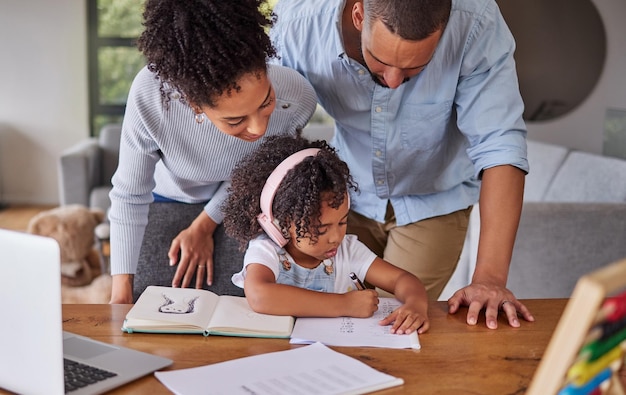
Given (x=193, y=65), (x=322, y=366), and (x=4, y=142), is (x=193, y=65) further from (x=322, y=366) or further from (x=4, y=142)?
(x=4, y=142)

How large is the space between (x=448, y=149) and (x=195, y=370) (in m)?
1.05

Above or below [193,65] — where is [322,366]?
below

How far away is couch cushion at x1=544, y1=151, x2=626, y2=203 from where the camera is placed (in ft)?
13.5

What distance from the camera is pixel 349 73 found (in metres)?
1.91

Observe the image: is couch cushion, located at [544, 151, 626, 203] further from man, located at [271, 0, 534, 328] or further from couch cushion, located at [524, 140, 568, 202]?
man, located at [271, 0, 534, 328]

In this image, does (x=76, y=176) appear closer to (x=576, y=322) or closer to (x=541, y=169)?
(x=541, y=169)

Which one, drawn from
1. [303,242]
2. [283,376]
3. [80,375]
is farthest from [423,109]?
[80,375]

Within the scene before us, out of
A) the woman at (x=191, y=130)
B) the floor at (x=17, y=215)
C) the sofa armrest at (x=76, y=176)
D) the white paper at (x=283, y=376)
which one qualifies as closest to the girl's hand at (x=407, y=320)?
the white paper at (x=283, y=376)

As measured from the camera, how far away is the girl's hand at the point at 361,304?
152 centimetres

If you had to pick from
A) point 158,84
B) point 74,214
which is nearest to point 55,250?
point 158,84

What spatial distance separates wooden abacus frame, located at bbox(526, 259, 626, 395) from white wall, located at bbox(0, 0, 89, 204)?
22.7ft

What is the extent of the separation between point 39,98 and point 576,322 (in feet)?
23.2

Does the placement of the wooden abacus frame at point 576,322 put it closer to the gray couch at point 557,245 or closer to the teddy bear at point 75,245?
the gray couch at point 557,245

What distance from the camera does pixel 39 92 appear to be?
23.5ft
